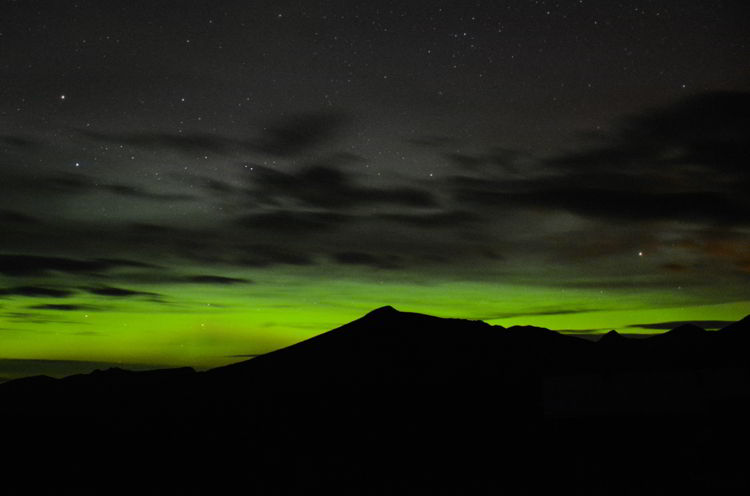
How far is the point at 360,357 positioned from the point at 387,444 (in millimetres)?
27504

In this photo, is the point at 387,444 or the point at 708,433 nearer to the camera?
the point at 708,433

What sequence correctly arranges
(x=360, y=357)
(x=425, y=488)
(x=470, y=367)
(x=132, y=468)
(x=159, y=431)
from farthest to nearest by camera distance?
(x=360, y=357), (x=470, y=367), (x=159, y=431), (x=132, y=468), (x=425, y=488)

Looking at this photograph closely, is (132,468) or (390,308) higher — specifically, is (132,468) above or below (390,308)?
below

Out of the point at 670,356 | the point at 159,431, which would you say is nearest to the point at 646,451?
the point at 159,431

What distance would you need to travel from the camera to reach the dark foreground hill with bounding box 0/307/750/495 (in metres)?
27.6

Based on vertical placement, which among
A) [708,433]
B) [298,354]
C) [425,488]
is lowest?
[425,488]

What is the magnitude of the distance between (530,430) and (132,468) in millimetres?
21501

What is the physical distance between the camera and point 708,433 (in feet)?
78.9

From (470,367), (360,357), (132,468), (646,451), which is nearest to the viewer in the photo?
(646,451)

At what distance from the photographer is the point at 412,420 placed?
4928 centimetres

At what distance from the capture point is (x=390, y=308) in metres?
87.8

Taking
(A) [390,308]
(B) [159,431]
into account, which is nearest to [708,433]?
(B) [159,431]

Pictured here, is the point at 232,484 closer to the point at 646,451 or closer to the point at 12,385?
the point at 646,451

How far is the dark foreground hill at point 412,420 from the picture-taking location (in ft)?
90.7
